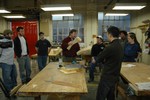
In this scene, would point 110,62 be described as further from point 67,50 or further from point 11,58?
point 11,58

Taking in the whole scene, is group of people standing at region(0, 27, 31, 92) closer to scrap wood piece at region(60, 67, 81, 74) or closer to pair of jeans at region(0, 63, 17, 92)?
pair of jeans at region(0, 63, 17, 92)

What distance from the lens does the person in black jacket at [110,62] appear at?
9.63ft

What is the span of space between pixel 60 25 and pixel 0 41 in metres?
7.13

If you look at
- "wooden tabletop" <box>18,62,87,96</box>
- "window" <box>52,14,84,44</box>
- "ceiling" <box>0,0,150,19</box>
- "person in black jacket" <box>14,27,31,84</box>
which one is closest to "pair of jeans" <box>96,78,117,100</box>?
"wooden tabletop" <box>18,62,87,96</box>

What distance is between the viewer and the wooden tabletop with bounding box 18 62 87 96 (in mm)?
2503

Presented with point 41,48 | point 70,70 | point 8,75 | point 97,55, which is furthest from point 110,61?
point 41,48

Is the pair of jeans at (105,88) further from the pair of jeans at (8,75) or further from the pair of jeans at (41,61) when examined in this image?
the pair of jeans at (41,61)

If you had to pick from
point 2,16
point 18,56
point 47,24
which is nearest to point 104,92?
point 18,56

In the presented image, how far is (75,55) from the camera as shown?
494cm

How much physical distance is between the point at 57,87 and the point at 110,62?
88 centimetres

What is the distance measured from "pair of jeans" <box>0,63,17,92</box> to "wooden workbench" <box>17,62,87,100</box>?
134 centimetres

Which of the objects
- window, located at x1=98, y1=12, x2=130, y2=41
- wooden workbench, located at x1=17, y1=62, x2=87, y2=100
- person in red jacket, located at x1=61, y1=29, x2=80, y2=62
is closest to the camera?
wooden workbench, located at x1=17, y1=62, x2=87, y2=100

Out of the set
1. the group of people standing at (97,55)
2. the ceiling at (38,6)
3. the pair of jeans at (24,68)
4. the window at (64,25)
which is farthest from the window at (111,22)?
the pair of jeans at (24,68)

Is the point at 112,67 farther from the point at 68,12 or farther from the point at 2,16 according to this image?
the point at 2,16
